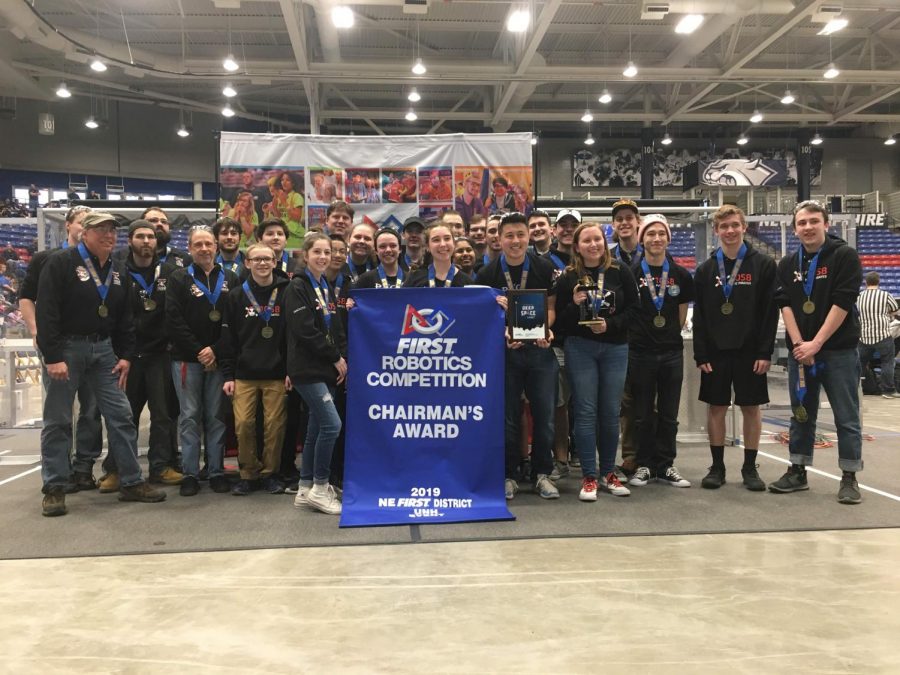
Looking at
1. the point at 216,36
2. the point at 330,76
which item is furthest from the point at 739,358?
the point at 216,36

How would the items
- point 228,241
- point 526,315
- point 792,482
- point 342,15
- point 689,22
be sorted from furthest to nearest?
1. point 689,22
2. point 342,15
3. point 228,241
4. point 792,482
5. point 526,315

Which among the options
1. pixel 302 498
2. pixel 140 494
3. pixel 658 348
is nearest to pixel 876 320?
pixel 658 348

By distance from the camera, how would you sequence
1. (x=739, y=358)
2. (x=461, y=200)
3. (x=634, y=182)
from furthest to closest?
(x=634, y=182)
(x=461, y=200)
(x=739, y=358)

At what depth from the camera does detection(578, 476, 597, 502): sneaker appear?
12.5 feet

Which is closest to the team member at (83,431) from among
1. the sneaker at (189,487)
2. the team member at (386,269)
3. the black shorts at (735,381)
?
the sneaker at (189,487)

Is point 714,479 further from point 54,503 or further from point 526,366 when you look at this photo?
point 54,503

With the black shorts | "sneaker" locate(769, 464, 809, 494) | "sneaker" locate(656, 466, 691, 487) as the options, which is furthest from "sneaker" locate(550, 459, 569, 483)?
"sneaker" locate(769, 464, 809, 494)

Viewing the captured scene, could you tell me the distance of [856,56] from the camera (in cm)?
1602

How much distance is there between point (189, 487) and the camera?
4.10m

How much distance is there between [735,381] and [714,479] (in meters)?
0.68

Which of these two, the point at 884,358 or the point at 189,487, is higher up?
the point at 884,358

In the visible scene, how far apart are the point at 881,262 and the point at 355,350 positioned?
1934 centimetres

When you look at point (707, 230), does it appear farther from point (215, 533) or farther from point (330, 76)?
point (330, 76)

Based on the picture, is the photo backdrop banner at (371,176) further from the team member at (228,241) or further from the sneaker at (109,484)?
the sneaker at (109,484)
